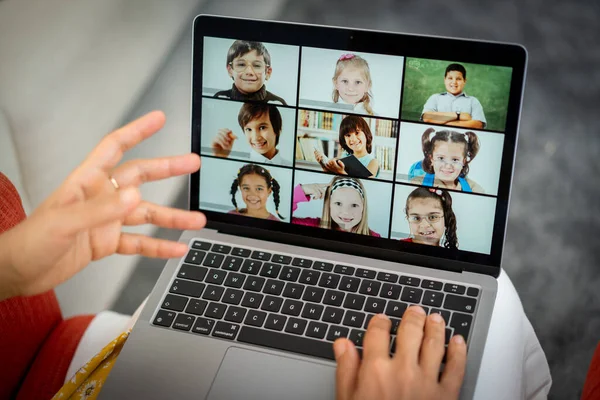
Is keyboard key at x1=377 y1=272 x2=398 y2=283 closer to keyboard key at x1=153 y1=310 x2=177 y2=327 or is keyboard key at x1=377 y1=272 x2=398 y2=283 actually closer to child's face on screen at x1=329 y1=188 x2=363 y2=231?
child's face on screen at x1=329 y1=188 x2=363 y2=231

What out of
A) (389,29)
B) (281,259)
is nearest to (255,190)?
(281,259)

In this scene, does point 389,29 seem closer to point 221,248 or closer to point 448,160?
point 448,160

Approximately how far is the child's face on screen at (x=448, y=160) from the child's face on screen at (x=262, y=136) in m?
0.22

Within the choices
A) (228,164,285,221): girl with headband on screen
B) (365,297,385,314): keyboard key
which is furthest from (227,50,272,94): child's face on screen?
(365,297,385,314): keyboard key

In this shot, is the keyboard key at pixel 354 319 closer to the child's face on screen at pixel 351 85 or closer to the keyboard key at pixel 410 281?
the keyboard key at pixel 410 281

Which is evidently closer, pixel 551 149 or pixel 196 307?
pixel 196 307

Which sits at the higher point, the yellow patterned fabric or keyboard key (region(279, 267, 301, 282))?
keyboard key (region(279, 267, 301, 282))

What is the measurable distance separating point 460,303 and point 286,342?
8.8 inches

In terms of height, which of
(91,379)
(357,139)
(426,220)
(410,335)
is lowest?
(91,379)

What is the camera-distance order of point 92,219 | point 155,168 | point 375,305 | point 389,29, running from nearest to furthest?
point 92,219 → point 155,168 → point 375,305 → point 389,29

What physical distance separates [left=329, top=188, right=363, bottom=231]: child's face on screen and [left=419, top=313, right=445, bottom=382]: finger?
0.58 feet

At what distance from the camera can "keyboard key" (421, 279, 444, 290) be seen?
823mm

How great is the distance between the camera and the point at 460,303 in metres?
0.80

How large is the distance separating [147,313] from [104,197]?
10.3 inches
